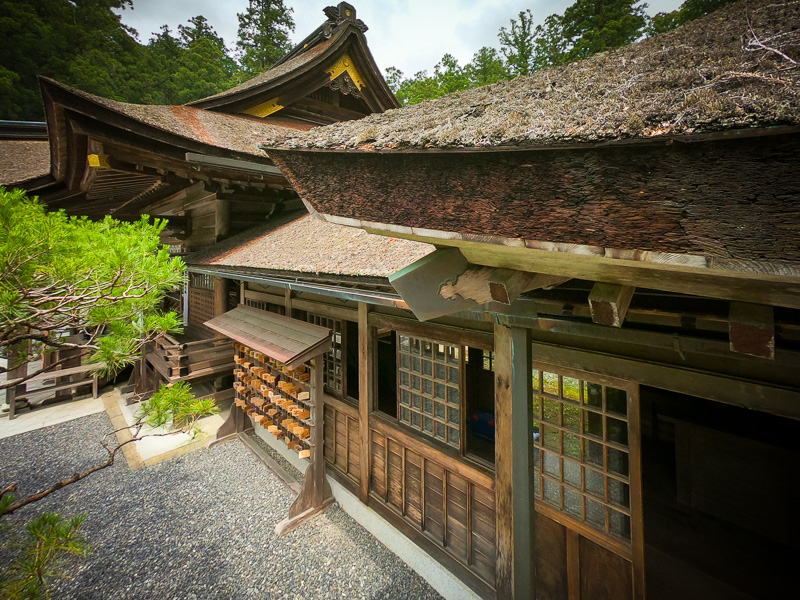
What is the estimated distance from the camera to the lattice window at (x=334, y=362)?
14.9 feet

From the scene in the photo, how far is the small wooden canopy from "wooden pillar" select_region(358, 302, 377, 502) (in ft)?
1.51

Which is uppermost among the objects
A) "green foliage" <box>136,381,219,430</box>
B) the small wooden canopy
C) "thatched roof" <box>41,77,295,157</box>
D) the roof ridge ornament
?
the roof ridge ornament

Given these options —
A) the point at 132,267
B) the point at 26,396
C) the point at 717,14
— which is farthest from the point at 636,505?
the point at 26,396

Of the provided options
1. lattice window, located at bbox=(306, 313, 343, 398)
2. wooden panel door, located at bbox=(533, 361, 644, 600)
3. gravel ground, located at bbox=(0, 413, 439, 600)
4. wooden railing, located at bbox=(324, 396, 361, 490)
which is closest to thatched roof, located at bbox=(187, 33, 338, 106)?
lattice window, located at bbox=(306, 313, 343, 398)

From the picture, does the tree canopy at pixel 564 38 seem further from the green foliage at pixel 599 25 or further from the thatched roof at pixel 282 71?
the thatched roof at pixel 282 71

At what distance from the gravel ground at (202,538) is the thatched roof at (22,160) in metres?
6.21

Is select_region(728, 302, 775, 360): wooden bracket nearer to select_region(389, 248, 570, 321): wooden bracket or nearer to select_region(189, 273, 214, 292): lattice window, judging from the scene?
select_region(389, 248, 570, 321): wooden bracket

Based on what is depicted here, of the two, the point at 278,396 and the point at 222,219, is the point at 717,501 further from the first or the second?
the point at 222,219

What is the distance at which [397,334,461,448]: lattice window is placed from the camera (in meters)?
3.24

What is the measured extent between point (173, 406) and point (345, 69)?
7686 millimetres

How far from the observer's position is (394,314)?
11.8 feet

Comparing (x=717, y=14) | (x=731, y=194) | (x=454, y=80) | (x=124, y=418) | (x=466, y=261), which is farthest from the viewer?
(x=454, y=80)

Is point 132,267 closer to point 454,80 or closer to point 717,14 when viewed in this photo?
point 717,14

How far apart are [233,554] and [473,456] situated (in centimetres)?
302
